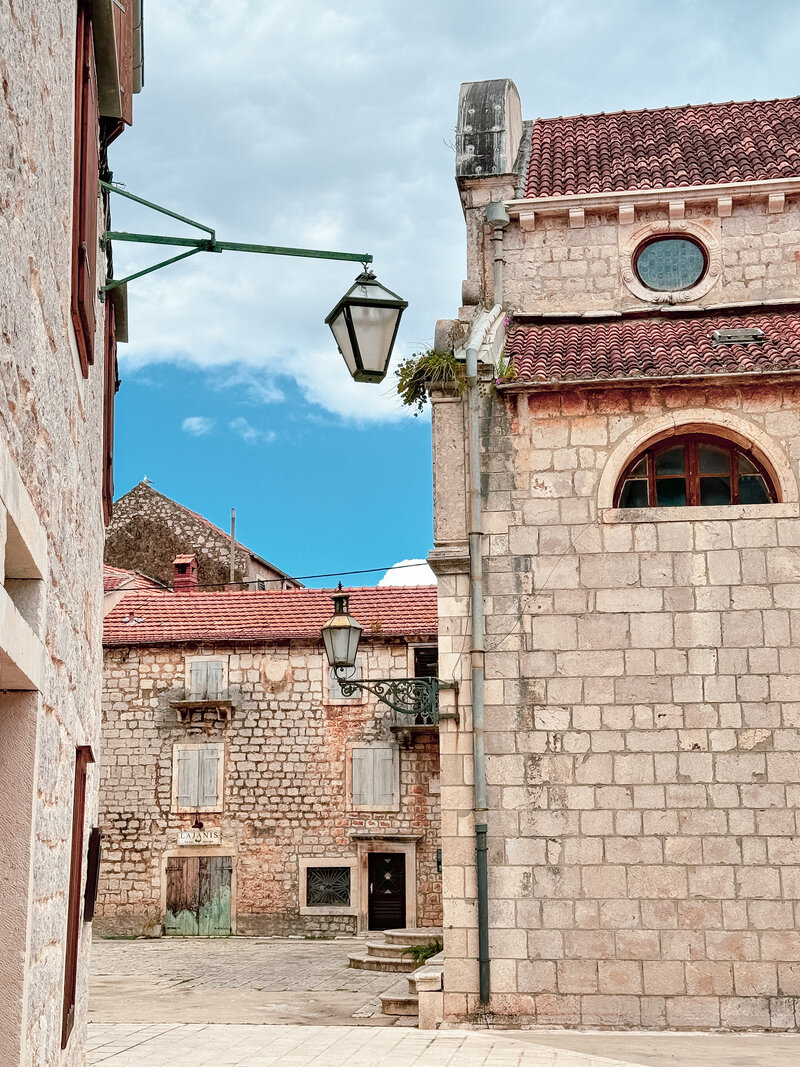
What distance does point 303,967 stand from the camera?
1722cm

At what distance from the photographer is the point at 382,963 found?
1623 centimetres

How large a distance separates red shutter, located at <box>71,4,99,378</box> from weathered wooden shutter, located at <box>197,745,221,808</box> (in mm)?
19435

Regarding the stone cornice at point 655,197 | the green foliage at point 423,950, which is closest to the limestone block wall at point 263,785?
the green foliage at point 423,950

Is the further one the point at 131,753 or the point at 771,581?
the point at 131,753

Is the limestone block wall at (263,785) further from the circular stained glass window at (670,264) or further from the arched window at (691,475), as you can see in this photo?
the arched window at (691,475)

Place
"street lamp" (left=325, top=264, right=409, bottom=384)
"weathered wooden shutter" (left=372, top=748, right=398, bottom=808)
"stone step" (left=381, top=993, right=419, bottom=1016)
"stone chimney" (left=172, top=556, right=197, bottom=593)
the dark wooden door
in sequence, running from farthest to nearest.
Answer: "stone chimney" (left=172, top=556, right=197, bottom=593), "weathered wooden shutter" (left=372, top=748, right=398, bottom=808), the dark wooden door, "stone step" (left=381, top=993, right=419, bottom=1016), "street lamp" (left=325, top=264, right=409, bottom=384)

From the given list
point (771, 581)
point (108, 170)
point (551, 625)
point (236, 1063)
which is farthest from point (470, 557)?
point (108, 170)

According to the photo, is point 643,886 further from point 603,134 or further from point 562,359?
point 603,134

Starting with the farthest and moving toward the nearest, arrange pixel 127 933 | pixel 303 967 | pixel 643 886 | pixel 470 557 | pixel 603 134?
pixel 127 933, pixel 303 967, pixel 603 134, pixel 470 557, pixel 643 886

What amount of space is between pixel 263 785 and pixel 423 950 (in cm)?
830

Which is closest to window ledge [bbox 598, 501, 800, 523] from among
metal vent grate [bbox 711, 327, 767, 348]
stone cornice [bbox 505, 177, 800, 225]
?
metal vent grate [bbox 711, 327, 767, 348]

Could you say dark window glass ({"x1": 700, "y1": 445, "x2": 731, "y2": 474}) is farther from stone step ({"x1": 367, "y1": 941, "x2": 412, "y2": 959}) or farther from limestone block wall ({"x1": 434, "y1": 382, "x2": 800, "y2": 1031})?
stone step ({"x1": 367, "y1": 941, "x2": 412, "y2": 959})

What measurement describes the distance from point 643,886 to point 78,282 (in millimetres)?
7600

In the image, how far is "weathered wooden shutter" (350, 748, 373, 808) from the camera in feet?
76.1
